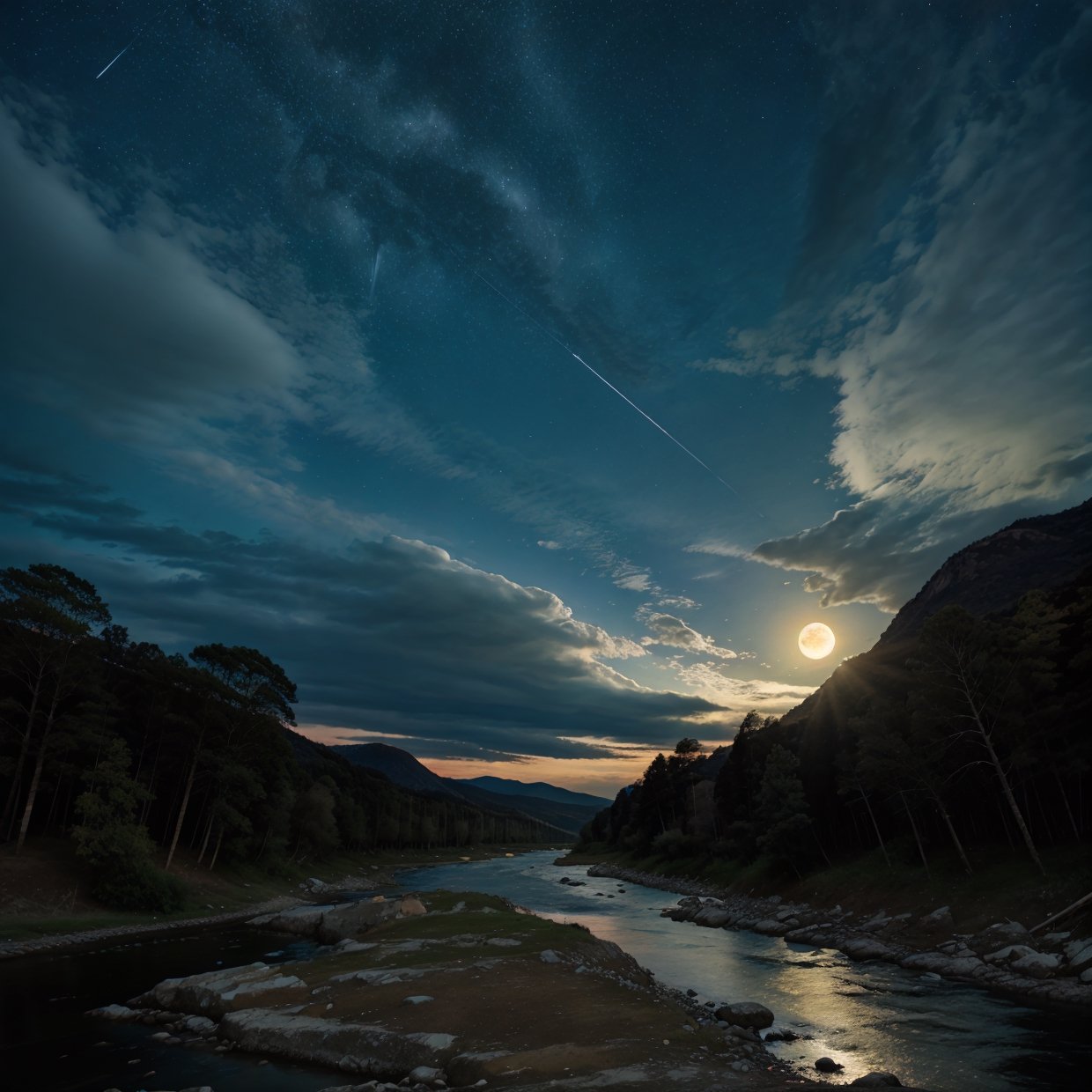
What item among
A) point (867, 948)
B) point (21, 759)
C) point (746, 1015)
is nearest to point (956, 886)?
point (867, 948)

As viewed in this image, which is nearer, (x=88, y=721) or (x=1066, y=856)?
(x=1066, y=856)

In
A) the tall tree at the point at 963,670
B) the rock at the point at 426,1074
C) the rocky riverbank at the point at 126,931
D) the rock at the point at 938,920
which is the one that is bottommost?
the rocky riverbank at the point at 126,931

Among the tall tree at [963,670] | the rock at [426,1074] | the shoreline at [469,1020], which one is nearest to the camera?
the shoreline at [469,1020]

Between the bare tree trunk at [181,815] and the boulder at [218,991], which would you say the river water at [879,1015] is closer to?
the boulder at [218,991]

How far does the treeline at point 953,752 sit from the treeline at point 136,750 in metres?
61.7

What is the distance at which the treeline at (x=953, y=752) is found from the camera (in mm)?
42844

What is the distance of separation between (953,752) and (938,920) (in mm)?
15944

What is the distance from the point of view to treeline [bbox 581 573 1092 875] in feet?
141

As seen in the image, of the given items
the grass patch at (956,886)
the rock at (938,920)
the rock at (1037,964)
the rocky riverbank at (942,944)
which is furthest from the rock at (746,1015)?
the rock at (938,920)

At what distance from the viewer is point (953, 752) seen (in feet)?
172

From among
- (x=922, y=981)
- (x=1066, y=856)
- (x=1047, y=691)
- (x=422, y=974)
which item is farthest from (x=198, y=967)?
(x=1047, y=691)

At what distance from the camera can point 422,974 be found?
27312 mm

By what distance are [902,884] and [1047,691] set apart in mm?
19959

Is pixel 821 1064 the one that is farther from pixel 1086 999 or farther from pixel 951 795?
pixel 951 795
